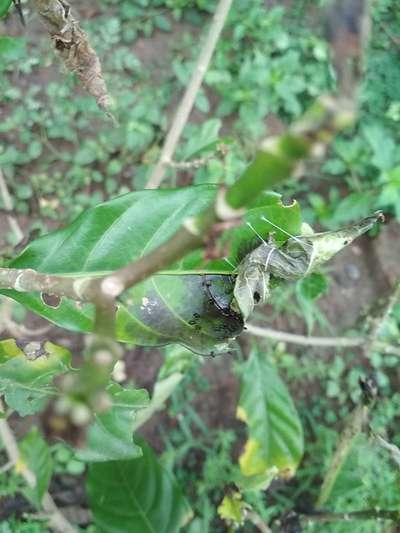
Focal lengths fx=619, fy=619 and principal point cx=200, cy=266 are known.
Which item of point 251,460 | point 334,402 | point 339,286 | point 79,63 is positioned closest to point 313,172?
point 339,286

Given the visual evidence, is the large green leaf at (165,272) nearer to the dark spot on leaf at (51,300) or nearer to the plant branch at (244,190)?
the dark spot on leaf at (51,300)

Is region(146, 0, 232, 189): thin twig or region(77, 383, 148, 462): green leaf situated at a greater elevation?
region(146, 0, 232, 189): thin twig

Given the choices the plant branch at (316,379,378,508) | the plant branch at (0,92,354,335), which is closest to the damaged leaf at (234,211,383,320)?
the plant branch at (0,92,354,335)

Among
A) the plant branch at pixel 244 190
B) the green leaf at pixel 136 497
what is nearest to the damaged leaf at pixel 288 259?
the plant branch at pixel 244 190

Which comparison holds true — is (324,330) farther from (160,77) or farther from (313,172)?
(160,77)

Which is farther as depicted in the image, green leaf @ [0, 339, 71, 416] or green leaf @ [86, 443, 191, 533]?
green leaf @ [86, 443, 191, 533]

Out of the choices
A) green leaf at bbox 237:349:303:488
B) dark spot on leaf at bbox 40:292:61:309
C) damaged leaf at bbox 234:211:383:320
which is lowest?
green leaf at bbox 237:349:303:488

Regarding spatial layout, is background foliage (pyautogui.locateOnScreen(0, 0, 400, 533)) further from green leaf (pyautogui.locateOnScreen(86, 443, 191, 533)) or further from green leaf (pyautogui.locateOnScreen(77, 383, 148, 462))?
green leaf (pyautogui.locateOnScreen(77, 383, 148, 462))

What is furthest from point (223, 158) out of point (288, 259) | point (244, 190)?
point (244, 190)
